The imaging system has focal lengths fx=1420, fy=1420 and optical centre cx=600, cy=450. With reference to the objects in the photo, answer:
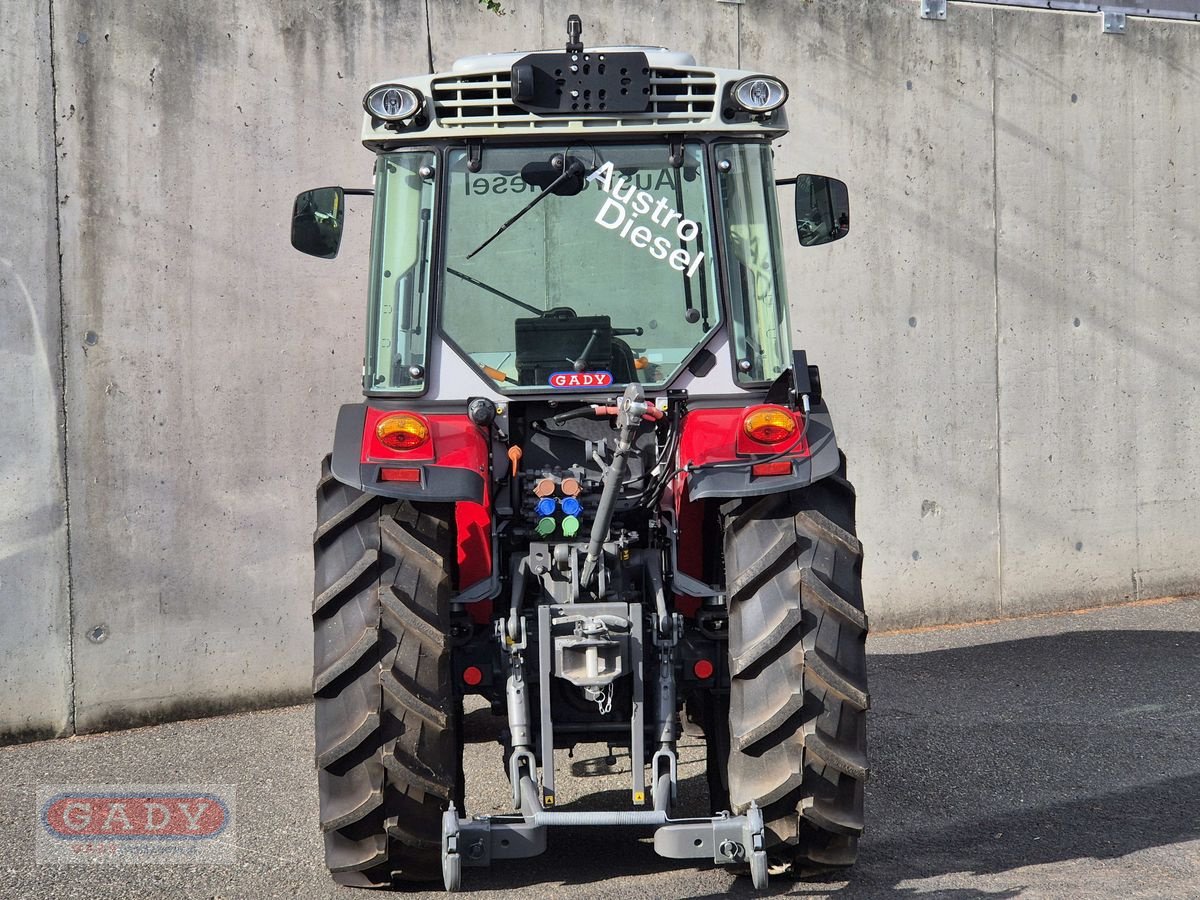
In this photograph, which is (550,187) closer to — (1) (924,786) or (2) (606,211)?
(2) (606,211)

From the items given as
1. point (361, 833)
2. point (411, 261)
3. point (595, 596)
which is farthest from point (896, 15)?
point (361, 833)

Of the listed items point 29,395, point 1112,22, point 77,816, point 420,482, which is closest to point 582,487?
point 420,482

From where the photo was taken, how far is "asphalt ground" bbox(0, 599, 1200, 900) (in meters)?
4.35

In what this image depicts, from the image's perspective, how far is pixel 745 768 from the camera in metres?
3.97

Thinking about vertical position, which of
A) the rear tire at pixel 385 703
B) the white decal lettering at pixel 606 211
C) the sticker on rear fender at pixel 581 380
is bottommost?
the rear tire at pixel 385 703

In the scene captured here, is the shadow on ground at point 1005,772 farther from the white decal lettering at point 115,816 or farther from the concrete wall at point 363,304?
the white decal lettering at point 115,816

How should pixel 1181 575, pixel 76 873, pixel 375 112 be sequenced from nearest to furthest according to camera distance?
1. pixel 375 112
2. pixel 76 873
3. pixel 1181 575

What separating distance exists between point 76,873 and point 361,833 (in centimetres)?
123

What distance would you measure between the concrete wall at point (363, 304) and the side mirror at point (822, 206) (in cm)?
268

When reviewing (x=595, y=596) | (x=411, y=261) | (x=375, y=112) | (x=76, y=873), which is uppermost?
(x=375, y=112)

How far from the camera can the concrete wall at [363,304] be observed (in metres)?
6.25

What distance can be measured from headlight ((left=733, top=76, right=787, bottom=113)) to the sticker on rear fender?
93 centimetres

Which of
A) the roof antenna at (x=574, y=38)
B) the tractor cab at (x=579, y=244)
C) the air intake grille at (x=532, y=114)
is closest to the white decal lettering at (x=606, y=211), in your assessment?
the tractor cab at (x=579, y=244)

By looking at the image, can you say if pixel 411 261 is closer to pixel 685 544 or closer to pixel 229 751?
pixel 685 544
